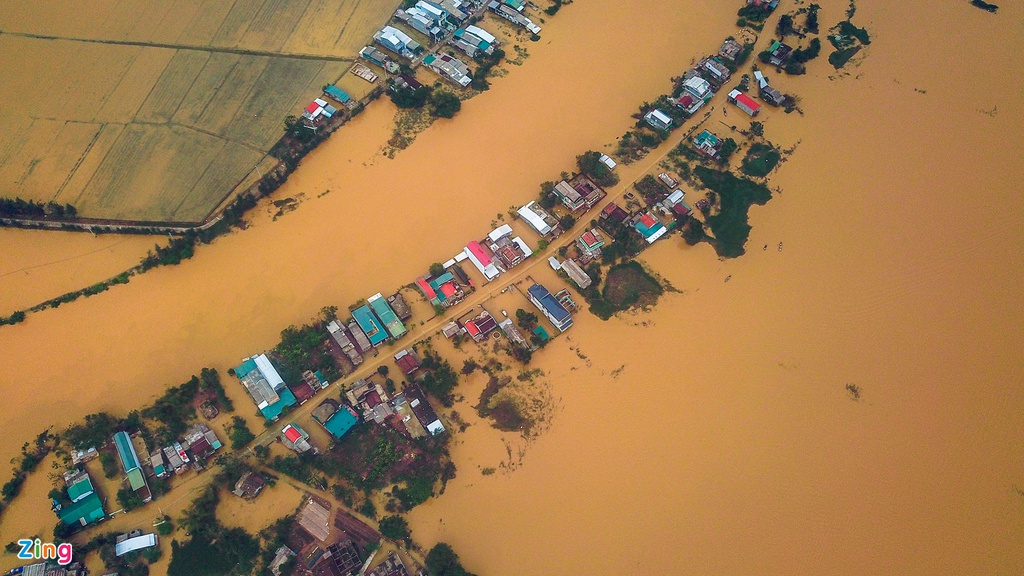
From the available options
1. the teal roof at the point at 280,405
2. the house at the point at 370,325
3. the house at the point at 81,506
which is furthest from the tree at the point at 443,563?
the house at the point at 81,506

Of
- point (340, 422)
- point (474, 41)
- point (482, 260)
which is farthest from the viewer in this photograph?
point (474, 41)

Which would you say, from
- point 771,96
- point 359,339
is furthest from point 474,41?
point 359,339

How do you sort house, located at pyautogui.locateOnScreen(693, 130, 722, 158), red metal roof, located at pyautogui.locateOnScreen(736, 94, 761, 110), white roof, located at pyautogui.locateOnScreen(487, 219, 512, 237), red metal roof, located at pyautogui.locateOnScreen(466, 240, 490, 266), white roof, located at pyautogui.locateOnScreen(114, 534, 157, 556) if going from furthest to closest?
red metal roof, located at pyautogui.locateOnScreen(736, 94, 761, 110), house, located at pyautogui.locateOnScreen(693, 130, 722, 158), white roof, located at pyautogui.locateOnScreen(487, 219, 512, 237), red metal roof, located at pyautogui.locateOnScreen(466, 240, 490, 266), white roof, located at pyautogui.locateOnScreen(114, 534, 157, 556)

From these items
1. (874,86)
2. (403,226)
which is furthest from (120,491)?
(874,86)

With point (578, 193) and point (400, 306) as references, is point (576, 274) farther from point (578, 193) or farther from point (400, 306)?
point (400, 306)

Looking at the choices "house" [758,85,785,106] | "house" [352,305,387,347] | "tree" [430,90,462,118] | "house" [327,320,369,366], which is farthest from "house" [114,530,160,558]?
"house" [758,85,785,106]

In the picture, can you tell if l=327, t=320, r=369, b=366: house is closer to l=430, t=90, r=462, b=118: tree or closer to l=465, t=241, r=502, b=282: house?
l=465, t=241, r=502, b=282: house
